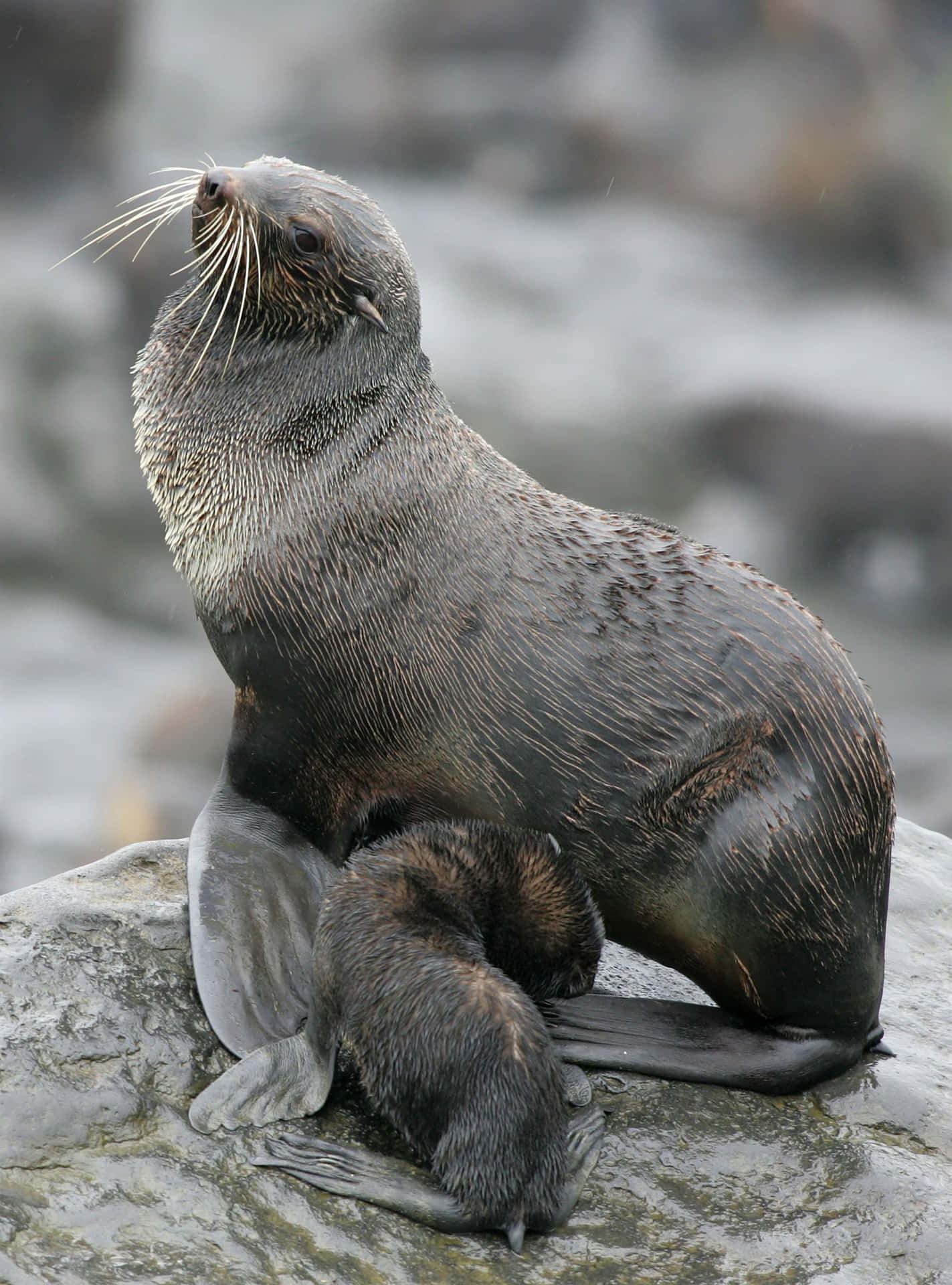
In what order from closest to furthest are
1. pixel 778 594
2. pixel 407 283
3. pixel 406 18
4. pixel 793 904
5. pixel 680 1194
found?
pixel 680 1194 < pixel 793 904 < pixel 778 594 < pixel 407 283 < pixel 406 18

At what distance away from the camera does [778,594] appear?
5.43m

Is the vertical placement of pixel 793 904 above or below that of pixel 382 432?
below

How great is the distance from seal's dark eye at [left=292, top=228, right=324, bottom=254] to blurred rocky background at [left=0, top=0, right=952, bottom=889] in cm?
747

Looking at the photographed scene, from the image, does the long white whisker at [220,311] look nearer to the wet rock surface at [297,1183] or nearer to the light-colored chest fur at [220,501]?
the light-colored chest fur at [220,501]

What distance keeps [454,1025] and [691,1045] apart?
1.12 metres

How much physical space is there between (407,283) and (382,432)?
22.7 inches

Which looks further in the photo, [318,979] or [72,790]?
[72,790]

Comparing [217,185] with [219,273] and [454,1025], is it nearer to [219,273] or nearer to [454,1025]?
[219,273]

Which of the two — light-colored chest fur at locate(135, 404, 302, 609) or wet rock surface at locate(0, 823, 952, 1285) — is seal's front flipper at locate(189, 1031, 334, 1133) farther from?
light-colored chest fur at locate(135, 404, 302, 609)

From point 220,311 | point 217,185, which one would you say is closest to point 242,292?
point 220,311

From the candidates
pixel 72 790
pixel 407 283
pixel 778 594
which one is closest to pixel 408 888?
pixel 778 594

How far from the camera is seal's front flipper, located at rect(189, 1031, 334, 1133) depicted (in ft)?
15.1

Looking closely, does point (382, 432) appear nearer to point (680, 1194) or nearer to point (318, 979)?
point (318, 979)

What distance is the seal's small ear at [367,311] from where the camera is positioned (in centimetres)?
557
